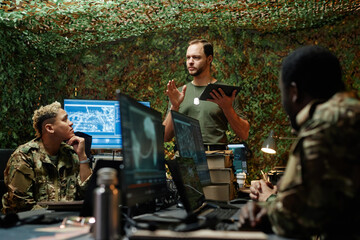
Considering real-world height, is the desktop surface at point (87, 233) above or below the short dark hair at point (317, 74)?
below

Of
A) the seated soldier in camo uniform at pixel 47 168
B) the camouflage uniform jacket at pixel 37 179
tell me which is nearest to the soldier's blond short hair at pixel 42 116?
the seated soldier in camo uniform at pixel 47 168

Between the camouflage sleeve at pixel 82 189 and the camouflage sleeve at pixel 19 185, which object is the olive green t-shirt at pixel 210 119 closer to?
the camouflage sleeve at pixel 82 189

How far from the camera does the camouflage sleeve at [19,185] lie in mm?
2309

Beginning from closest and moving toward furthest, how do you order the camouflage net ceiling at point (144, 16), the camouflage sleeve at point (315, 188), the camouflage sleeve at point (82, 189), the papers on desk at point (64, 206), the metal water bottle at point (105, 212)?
the metal water bottle at point (105, 212) → the camouflage sleeve at point (315, 188) → the papers on desk at point (64, 206) → the camouflage sleeve at point (82, 189) → the camouflage net ceiling at point (144, 16)

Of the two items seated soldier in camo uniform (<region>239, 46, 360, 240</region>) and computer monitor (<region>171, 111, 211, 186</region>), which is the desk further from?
computer monitor (<region>171, 111, 211, 186</region>)

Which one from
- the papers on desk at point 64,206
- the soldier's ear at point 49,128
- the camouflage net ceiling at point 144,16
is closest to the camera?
the papers on desk at point 64,206

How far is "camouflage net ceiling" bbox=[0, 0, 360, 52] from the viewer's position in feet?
15.2

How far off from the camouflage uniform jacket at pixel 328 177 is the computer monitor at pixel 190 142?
82 cm

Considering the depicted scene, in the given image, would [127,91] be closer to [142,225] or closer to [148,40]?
[148,40]

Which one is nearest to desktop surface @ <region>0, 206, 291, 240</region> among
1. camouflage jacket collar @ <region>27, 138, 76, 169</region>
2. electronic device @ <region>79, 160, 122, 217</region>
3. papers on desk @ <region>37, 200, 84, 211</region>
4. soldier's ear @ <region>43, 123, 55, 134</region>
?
electronic device @ <region>79, 160, 122, 217</region>

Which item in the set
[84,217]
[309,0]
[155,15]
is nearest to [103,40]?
[155,15]

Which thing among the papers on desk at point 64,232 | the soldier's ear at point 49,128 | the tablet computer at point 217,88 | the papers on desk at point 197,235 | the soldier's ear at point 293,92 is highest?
the tablet computer at point 217,88

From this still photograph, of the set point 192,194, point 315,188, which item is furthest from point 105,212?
point 192,194

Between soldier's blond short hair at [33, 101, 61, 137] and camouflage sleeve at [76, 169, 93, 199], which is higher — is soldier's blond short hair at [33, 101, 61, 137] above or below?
above
